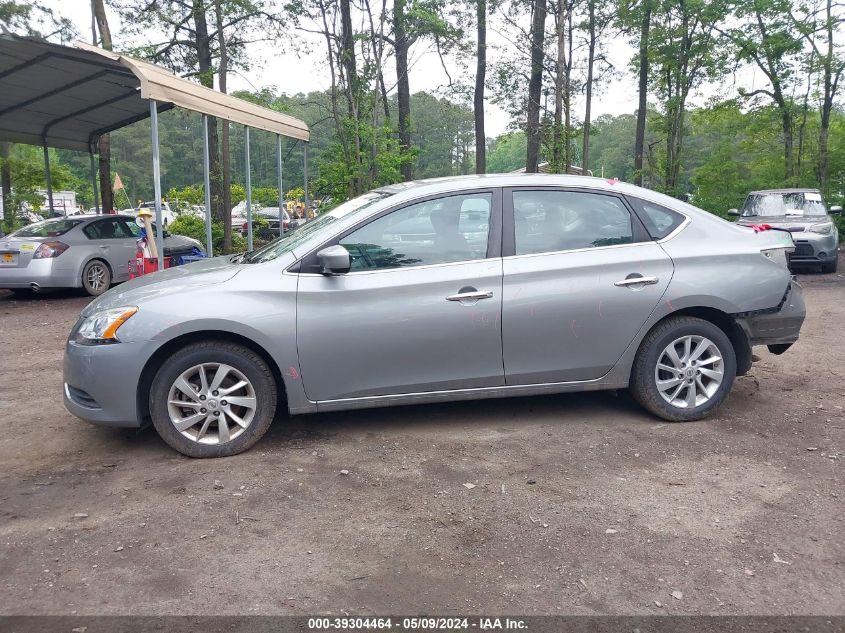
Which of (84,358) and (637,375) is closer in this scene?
(84,358)

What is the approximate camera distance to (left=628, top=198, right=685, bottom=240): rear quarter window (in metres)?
4.86

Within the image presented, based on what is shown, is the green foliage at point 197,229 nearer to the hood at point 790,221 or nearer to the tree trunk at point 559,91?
the tree trunk at point 559,91

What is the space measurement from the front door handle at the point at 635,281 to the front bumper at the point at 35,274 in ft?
32.1

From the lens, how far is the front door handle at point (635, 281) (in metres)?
4.65

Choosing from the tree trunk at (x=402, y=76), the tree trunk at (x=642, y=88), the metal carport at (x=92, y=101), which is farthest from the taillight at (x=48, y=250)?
the tree trunk at (x=642, y=88)

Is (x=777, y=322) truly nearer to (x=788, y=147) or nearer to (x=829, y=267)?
(x=829, y=267)

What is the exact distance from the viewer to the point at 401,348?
438 centimetres

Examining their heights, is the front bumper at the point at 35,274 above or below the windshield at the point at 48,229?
below

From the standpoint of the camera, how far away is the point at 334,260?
13.9ft

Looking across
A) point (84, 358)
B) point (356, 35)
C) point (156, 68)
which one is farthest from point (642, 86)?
point (84, 358)

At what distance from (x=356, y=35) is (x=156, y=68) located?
7.24m

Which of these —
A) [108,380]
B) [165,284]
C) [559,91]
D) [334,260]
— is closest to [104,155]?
[559,91]

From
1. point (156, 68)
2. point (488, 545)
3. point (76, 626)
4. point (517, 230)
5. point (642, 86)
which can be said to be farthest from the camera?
point (642, 86)

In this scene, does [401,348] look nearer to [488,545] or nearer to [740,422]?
[488,545]
